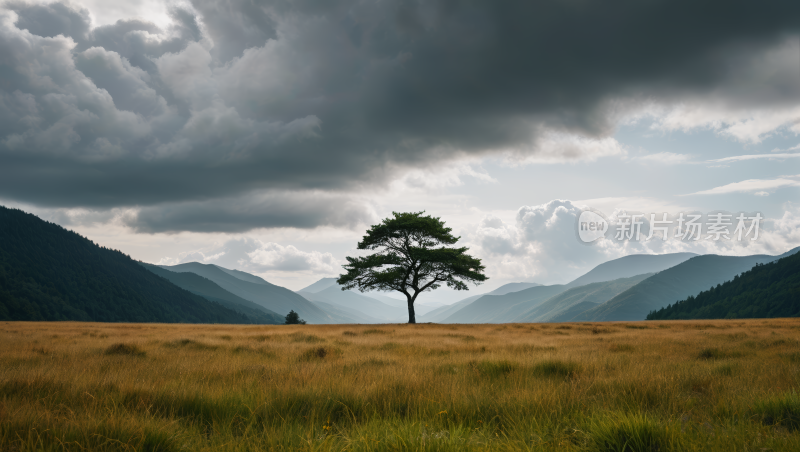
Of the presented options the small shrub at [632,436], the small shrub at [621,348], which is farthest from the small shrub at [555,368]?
the small shrub at [621,348]

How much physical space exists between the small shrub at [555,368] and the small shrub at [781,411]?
2751 mm

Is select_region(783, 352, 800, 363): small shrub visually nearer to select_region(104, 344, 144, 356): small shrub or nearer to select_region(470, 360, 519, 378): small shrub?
select_region(470, 360, 519, 378): small shrub

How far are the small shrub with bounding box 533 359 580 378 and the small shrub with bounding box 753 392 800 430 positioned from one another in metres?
2.75

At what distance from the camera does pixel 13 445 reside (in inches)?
121

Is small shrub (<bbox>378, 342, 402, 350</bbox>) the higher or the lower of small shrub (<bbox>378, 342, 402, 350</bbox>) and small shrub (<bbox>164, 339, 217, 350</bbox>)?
the lower

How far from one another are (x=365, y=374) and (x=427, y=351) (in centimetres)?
544

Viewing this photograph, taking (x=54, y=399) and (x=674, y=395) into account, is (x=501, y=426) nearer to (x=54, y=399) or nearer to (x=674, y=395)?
(x=674, y=395)

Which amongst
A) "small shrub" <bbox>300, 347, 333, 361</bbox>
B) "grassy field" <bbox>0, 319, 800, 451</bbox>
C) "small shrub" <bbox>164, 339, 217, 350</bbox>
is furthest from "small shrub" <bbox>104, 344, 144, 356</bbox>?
"small shrub" <bbox>300, 347, 333, 361</bbox>

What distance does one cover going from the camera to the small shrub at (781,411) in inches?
155

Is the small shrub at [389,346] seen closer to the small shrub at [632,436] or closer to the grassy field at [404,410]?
the grassy field at [404,410]

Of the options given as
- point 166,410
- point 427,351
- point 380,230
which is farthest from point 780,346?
point 380,230

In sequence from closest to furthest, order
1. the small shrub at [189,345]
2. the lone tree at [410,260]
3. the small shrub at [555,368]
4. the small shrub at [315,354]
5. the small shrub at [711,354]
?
the small shrub at [555,368] < the small shrub at [315,354] < the small shrub at [711,354] < the small shrub at [189,345] < the lone tree at [410,260]

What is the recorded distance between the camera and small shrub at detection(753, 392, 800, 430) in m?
3.94

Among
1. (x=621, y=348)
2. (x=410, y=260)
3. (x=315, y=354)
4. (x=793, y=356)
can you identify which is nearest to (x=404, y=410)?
(x=315, y=354)
